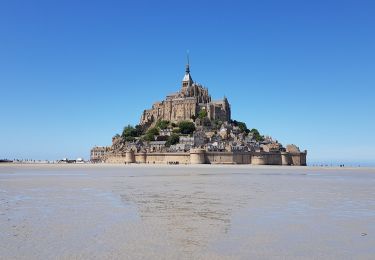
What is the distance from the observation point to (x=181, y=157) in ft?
309

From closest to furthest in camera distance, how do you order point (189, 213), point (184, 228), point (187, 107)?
point (184, 228), point (189, 213), point (187, 107)

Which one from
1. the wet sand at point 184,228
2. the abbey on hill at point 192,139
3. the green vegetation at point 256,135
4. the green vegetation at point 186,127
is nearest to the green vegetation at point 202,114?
the abbey on hill at point 192,139

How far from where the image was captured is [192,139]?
10250 cm

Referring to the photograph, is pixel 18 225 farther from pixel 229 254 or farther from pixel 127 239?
pixel 229 254

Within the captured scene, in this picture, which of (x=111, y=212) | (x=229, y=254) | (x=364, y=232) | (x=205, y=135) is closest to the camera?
(x=229, y=254)

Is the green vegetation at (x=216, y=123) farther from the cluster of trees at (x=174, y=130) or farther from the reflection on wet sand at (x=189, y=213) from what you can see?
the reflection on wet sand at (x=189, y=213)

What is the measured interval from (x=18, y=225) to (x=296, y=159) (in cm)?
8808

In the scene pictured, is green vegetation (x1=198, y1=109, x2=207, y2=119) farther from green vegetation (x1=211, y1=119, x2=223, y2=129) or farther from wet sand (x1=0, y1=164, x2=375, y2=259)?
wet sand (x1=0, y1=164, x2=375, y2=259)

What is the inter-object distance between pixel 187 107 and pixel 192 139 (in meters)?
26.5

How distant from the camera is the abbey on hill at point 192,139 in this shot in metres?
92.4

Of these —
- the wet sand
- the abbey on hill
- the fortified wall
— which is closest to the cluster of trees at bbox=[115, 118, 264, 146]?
the abbey on hill

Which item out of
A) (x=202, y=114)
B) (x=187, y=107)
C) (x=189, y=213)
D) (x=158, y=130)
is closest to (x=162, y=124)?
(x=158, y=130)

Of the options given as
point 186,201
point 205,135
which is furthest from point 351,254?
point 205,135

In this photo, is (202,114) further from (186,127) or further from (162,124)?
(162,124)
